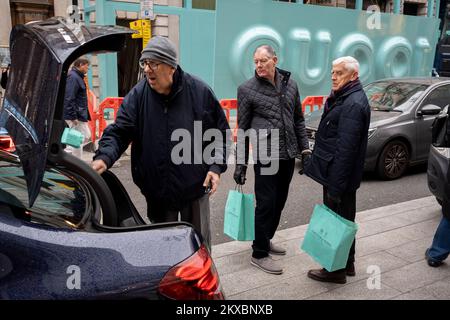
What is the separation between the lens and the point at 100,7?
10.3 meters

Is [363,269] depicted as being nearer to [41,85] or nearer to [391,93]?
[41,85]

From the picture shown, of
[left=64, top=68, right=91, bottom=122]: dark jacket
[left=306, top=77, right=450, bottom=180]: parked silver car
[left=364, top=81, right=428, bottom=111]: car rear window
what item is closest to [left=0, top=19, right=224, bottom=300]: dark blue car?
[left=64, top=68, right=91, bottom=122]: dark jacket

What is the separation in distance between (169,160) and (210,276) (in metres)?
1.27

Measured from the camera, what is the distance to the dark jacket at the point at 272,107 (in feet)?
12.1

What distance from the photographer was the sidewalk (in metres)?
3.49

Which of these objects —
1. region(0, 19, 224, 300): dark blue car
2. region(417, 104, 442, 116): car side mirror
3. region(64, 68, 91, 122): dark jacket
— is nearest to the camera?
region(0, 19, 224, 300): dark blue car

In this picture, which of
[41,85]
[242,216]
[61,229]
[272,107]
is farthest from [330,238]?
[41,85]

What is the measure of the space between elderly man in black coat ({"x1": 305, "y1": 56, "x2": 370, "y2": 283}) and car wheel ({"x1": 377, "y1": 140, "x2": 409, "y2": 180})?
12.2 ft

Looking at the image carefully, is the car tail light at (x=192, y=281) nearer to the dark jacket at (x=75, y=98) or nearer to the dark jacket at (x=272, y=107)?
the dark jacket at (x=272, y=107)

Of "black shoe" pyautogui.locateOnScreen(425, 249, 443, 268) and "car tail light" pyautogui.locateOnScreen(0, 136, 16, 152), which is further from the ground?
"car tail light" pyautogui.locateOnScreen(0, 136, 16, 152)

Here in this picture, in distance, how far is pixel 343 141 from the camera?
3.29 m

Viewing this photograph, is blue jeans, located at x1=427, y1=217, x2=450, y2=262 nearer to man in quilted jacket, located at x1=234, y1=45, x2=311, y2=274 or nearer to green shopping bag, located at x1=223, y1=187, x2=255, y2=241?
man in quilted jacket, located at x1=234, y1=45, x2=311, y2=274

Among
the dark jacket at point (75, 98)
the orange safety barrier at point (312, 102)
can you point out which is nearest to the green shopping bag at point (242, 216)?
the dark jacket at point (75, 98)
